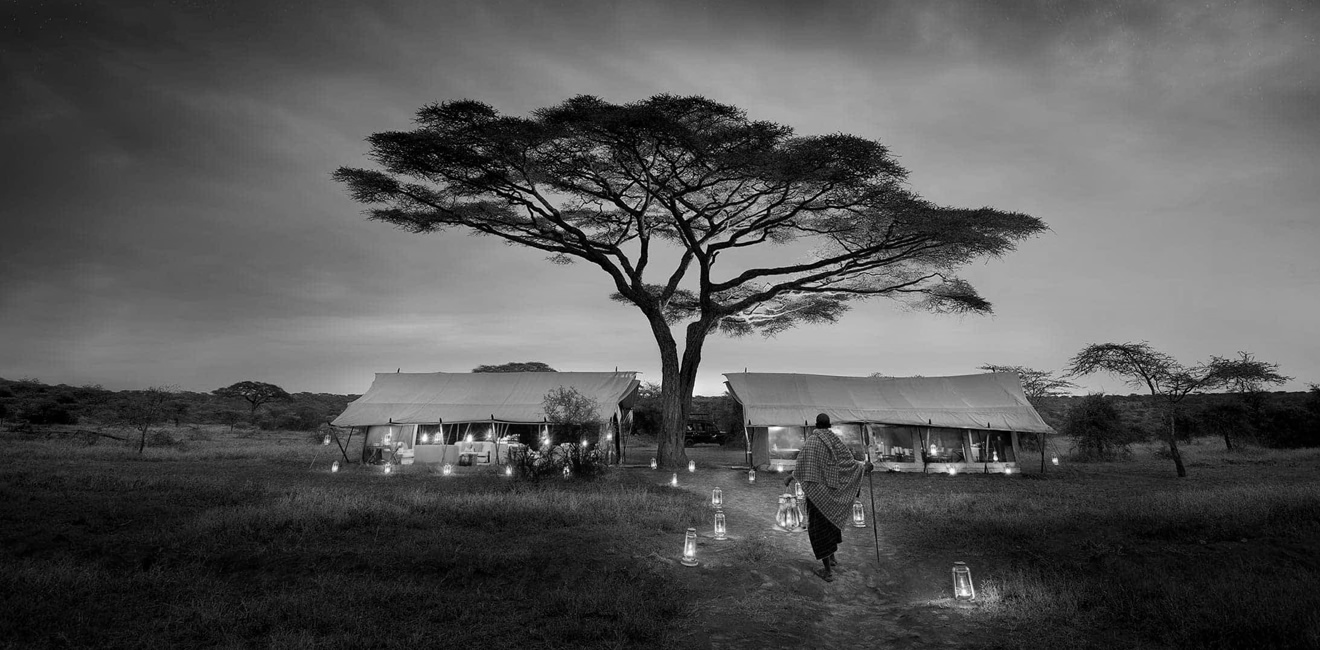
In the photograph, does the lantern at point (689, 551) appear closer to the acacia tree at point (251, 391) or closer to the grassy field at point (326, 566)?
the grassy field at point (326, 566)

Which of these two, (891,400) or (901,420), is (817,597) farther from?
(891,400)

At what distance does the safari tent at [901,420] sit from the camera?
18.7 meters

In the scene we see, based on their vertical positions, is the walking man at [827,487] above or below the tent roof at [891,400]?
below

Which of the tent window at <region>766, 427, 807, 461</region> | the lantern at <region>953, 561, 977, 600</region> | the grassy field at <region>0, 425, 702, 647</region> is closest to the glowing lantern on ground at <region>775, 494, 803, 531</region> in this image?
the grassy field at <region>0, 425, 702, 647</region>

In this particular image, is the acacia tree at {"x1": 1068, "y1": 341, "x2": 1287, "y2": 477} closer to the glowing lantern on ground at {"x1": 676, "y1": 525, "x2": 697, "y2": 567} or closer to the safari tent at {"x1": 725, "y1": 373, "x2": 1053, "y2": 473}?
the safari tent at {"x1": 725, "y1": 373, "x2": 1053, "y2": 473}

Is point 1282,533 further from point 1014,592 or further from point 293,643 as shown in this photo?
point 293,643

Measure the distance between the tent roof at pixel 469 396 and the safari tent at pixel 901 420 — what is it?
15.8ft

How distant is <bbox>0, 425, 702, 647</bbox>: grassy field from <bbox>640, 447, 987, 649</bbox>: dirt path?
0.54m

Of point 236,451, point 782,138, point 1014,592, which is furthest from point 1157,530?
point 236,451

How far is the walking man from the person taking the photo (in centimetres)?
653

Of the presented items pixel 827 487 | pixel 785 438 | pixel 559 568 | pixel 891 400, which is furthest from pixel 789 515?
pixel 891 400

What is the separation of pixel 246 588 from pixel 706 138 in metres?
12.3

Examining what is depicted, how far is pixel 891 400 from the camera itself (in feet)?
66.5

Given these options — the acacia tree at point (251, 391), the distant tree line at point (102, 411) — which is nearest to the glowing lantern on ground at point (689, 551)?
the distant tree line at point (102, 411)
